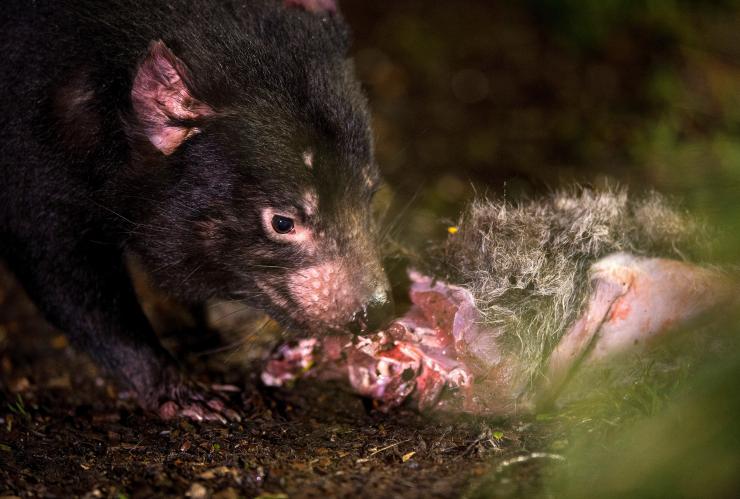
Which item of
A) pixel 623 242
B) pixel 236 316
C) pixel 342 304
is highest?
pixel 623 242

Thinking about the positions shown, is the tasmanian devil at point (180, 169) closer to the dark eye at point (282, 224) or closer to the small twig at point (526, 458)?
the dark eye at point (282, 224)

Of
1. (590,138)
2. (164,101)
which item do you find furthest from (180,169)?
(590,138)

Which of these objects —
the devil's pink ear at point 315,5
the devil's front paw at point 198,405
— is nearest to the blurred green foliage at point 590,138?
the devil's pink ear at point 315,5

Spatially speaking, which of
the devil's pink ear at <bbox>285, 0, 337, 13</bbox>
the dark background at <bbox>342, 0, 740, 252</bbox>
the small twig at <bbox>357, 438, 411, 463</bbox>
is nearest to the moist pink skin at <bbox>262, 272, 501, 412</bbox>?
the small twig at <bbox>357, 438, 411, 463</bbox>

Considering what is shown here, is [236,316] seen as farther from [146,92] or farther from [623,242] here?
[623,242]

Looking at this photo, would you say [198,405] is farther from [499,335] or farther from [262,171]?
[499,335]

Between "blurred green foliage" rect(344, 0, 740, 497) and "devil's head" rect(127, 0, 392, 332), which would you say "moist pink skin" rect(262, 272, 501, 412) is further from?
"blurred green foliage" rect(344, 0, 740, 497)

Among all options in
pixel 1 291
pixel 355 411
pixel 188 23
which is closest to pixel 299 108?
pixel 188 23
